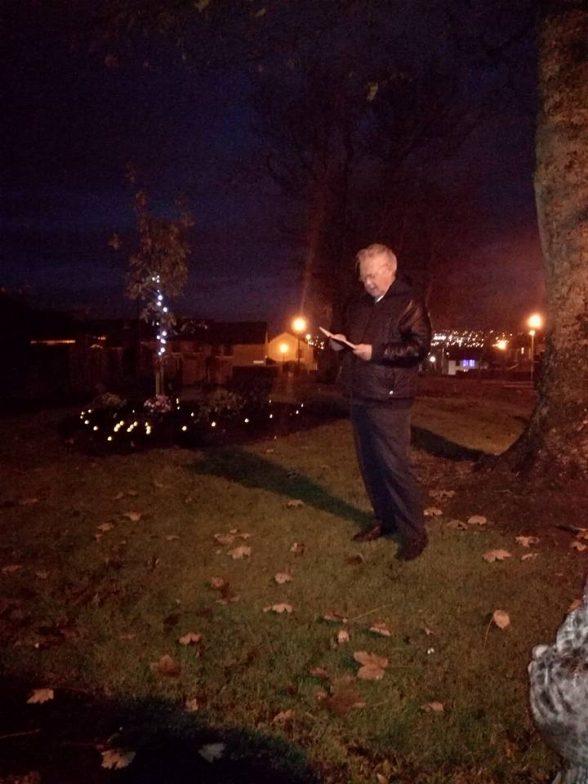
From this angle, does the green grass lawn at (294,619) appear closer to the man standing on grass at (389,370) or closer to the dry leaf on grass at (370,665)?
the dry leaf on grass at (370,665)

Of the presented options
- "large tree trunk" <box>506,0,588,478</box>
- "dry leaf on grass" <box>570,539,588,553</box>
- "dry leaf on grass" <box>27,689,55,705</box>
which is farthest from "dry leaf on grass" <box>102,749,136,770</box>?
"large tree trunk" <box>506,0,588,478</box>

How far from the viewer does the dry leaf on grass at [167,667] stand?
4.06 meters

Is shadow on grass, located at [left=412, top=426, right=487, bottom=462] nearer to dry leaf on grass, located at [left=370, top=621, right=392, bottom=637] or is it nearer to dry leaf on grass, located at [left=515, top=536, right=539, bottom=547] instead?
dry leaf on grass, located at [left=515, top=536, right=539, bottom=547]

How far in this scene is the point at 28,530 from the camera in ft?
22.4

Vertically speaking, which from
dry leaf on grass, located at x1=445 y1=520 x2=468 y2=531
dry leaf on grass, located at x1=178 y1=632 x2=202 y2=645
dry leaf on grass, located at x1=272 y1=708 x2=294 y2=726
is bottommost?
dry leaf on grass, located at x1=272 y1=708 x2=294 y2=726

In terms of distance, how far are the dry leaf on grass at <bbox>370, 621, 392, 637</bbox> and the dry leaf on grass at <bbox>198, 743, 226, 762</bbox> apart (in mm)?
1311

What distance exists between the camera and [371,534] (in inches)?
239

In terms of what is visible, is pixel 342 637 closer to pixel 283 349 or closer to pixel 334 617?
pixel 334 617

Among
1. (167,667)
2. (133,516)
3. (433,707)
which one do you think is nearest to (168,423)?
(133,516)

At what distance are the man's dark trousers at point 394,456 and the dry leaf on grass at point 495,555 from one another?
465mm

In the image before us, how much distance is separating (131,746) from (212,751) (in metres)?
0.35

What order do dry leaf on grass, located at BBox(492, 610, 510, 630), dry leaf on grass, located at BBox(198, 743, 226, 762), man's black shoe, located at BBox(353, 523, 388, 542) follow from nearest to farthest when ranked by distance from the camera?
dry leaf on grass, located at BBox(198, 743, 226, 762) < dry leaf on grass, located at BBox(492, 610, 510, 630) < man's black shoe, located at BBox(353, 523, 388, 542)

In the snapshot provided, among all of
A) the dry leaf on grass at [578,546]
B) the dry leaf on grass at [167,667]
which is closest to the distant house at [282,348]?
the dry leaf on grass at [578,546]

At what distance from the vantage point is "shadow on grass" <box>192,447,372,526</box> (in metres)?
7.23
